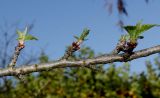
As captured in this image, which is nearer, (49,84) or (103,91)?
(103,91)

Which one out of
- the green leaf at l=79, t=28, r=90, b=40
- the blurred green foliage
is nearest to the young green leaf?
the green leaf at l=79, t=28, r=90, b=40

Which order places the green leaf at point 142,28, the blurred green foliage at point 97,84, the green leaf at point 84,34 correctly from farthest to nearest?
the blurred green foliage at point 97,84 < the green leaf at point 84,34 < the green leaf at point 142,28

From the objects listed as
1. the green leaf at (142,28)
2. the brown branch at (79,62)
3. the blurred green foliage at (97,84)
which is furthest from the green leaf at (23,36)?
the blurred green foliage at (97,84)

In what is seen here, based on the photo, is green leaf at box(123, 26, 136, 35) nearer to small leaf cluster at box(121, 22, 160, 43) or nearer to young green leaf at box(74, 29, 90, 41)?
small leaf cluster at box(121, 22, 160, 43)

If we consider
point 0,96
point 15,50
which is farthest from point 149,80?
point 15,50

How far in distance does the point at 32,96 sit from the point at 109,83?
6.72ft

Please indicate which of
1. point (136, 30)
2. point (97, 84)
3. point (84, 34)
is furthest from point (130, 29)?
point (97, 84)

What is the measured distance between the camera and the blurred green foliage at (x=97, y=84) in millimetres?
9086

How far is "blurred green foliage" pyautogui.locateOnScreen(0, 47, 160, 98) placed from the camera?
29.8ft

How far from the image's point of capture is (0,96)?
40.2 ft

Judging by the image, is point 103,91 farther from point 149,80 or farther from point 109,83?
point 149,80

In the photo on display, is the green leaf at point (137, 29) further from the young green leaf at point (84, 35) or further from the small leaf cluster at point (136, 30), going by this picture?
the young green leaf at point (84, 35)

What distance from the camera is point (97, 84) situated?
942 cm

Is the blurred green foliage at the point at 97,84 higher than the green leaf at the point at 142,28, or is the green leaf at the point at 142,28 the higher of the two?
the blurred green foliage at the point at 97,84
